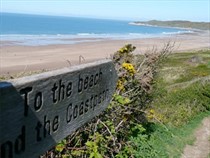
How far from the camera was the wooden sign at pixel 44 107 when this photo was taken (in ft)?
4.30

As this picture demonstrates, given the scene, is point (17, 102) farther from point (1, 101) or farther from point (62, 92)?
point (62, 92)

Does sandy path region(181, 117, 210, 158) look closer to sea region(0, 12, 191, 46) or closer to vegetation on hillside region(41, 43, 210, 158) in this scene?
vegetation on hillside region(41, 43, 210, 158)

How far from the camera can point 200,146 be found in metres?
8.59

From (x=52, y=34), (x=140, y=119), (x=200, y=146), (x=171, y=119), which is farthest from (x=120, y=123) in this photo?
(x=52, y=34)

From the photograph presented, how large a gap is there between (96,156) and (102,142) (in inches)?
19.9

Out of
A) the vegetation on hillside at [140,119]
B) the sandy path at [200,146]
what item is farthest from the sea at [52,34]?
the sandy path at [200,146]

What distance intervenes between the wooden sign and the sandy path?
604 centimetres

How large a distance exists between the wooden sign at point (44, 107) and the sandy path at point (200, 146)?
19.8 feet

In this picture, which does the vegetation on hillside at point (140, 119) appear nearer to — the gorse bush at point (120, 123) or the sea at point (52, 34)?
the gorse bush at point (120, 123)

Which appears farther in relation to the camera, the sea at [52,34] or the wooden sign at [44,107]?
the sea at [52,34]

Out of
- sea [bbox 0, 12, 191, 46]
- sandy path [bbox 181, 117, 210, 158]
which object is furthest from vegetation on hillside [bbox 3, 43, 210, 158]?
sea [bbox 0, 12, 191, 46]

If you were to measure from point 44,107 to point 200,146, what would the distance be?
750 cm

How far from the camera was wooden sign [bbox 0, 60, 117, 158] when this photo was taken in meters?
1.31

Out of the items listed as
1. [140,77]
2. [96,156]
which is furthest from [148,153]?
[96,156]
